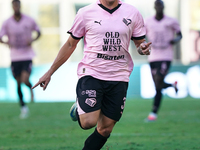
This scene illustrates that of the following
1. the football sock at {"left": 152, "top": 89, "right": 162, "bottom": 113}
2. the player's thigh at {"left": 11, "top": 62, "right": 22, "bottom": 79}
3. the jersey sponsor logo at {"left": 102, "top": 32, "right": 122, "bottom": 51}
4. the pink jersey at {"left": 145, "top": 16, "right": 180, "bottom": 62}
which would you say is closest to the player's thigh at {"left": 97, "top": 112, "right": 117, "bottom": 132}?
the jersey sponsor logo at {"left": 102, "top": 32, "right": 122, "bottom": 51}

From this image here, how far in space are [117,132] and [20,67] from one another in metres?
3.82

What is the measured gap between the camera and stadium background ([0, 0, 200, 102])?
53.1ft

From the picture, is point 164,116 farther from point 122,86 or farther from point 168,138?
point 122,86

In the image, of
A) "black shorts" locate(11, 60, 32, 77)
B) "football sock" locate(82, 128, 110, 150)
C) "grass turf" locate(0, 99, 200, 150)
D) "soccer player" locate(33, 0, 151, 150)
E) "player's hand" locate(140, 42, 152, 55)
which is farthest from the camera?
"black shorts" locate(11, 60, 32, 77)

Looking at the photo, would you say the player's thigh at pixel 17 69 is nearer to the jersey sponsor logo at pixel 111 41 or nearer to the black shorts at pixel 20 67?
the black shorts at pixel 20 67

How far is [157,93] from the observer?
9.77 m

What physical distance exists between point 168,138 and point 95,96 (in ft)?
9.30

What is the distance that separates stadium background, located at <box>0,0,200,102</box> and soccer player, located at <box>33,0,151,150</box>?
36.0 feet

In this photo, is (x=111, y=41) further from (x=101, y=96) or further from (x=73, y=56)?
(x=73, y=56)

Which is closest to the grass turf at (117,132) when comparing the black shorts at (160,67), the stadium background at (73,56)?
the black shorts at (160,67)

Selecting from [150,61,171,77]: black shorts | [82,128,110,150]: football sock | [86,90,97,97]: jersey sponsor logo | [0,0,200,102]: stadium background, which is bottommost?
[0,0,200,102]: stadium background

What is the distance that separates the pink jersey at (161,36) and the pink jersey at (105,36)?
15.9 feet

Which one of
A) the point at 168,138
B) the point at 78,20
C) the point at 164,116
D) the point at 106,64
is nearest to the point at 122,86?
the point at 106,64

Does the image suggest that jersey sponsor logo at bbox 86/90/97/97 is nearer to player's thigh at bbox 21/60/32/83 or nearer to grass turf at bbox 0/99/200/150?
grass turf at bbox 0/99/200/150
